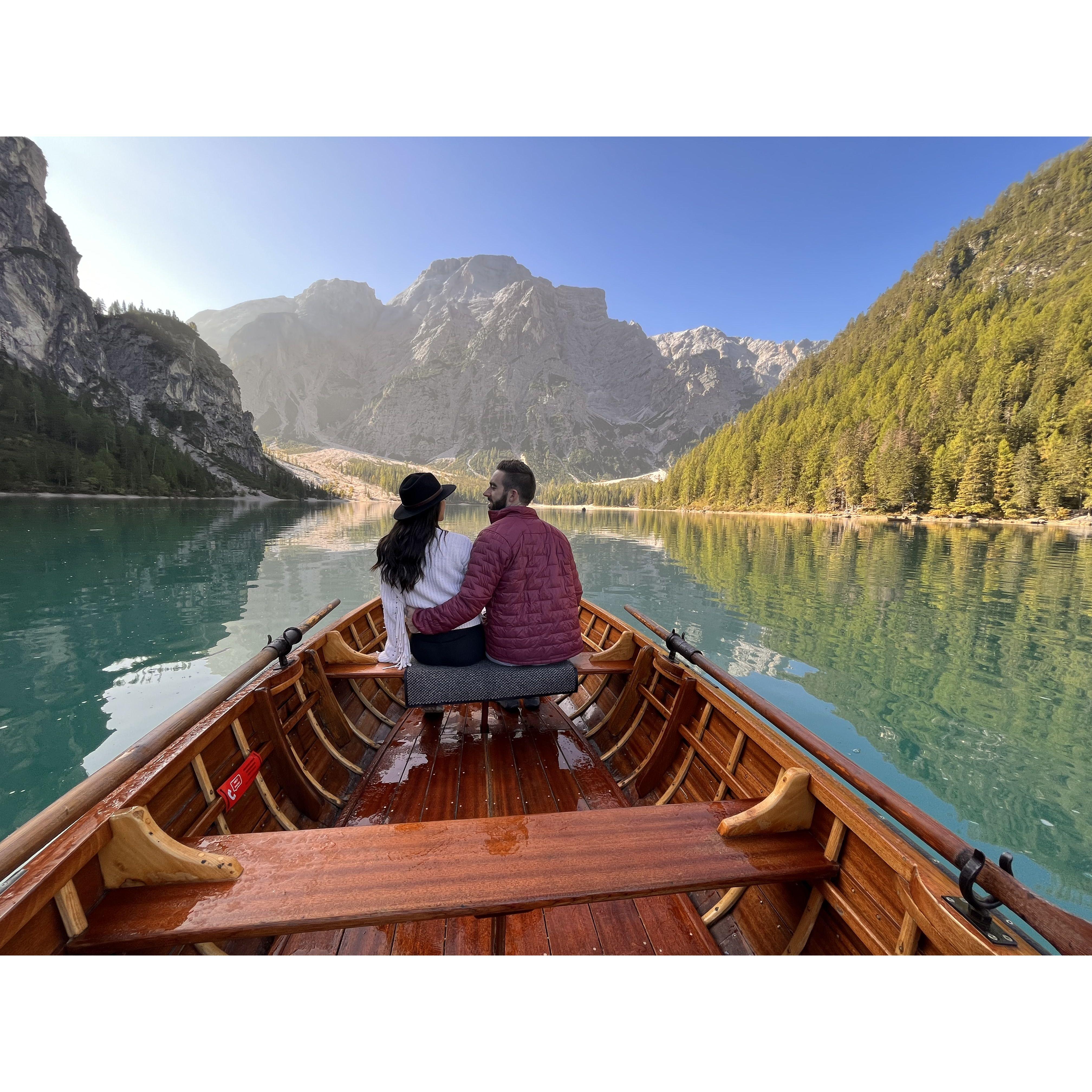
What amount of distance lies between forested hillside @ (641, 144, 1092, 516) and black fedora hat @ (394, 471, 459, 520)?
63.9 m

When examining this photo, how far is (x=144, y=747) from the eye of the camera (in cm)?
249

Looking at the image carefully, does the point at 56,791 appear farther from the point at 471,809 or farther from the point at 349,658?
the point at 471,809

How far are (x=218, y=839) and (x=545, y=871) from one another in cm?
156

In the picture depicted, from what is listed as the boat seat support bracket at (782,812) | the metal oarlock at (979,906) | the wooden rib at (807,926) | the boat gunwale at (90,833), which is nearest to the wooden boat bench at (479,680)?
the boat gunwale at (90,833)

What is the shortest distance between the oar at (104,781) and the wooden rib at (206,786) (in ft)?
0.63

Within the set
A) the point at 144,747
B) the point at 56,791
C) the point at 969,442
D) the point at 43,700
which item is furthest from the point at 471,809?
the point at 969,442

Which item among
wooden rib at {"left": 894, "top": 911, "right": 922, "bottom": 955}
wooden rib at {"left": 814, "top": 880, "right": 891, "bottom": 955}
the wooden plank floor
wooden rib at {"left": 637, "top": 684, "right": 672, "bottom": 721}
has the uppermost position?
wooden rib at {"left": 894, "top": 911, "right": 922, "bottom": 955}

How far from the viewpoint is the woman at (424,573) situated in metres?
3.68

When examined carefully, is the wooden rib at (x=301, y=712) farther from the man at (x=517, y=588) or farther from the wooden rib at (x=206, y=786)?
the man at (x=517, y=588)

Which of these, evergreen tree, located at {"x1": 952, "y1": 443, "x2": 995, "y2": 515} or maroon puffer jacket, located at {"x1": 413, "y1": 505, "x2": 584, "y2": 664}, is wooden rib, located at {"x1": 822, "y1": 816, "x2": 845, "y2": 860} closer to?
maroon puffer jacket, located at {"x1": 413, "y1": 505, "x2": 584, "y2": 664}

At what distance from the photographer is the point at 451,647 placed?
3.96 m

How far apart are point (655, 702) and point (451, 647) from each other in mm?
1962

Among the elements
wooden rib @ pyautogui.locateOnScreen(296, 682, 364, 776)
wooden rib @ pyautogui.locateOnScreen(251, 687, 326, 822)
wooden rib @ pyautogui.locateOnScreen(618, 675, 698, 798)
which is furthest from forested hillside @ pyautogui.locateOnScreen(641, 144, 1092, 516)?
wooden rib @ pyautogui.locateOnScreen(251, 687, 326, 822)

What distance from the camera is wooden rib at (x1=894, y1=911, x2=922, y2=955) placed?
1925 millimetres
